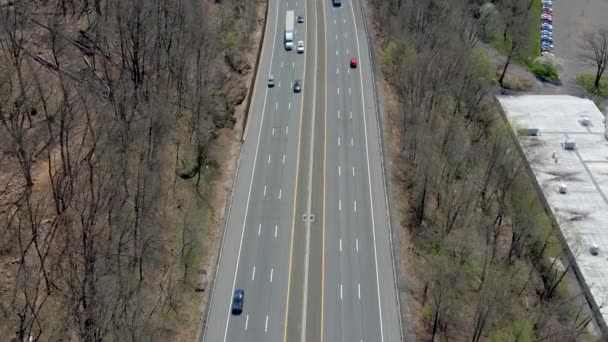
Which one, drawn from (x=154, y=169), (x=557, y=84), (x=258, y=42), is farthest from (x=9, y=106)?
(x=557, y=84)

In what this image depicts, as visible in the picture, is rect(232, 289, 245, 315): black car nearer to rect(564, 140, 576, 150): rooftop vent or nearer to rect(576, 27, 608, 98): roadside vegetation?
rect(564, 140, 576, 150): rooftop vent

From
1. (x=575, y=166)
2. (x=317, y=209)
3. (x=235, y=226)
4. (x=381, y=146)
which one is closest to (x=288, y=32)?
(x=381, y=146)

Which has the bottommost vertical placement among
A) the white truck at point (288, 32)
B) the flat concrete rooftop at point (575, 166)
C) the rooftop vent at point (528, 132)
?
the flat concrete rooftop at point (575, 166)

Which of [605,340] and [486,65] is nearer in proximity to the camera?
[605,340]

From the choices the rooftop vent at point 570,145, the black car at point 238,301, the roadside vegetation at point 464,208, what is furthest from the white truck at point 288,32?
the black car at point 238,301

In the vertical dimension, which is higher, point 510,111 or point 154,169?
point 154,169

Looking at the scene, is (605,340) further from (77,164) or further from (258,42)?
(258,42)

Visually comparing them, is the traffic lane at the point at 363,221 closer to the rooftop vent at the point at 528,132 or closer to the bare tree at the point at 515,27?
the rooftop vent at the point at 528,132
